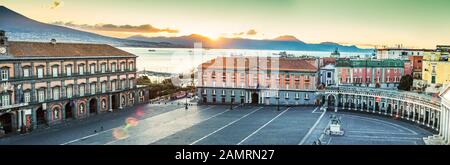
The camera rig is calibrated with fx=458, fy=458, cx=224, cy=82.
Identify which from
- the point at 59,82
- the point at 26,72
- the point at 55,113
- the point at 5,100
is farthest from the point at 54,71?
the point at 5,100

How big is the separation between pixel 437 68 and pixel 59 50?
27515 millimetres

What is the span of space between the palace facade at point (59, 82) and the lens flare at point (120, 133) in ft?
16.8

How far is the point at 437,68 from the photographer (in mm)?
34875

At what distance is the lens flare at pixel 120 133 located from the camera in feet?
76.4

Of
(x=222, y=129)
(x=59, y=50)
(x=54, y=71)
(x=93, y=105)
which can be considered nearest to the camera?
(x=222, y=129)

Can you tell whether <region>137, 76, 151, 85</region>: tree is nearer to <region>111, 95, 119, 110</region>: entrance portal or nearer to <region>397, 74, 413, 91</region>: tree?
<region>111, 95, 119, 110</region>: entrance portal

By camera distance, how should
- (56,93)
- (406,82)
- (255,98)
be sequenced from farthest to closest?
(406,82)
(255,98)
(56,93)

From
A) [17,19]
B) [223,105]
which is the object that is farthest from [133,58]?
[17,19]

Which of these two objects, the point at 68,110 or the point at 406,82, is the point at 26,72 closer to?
A: the point at 68,110

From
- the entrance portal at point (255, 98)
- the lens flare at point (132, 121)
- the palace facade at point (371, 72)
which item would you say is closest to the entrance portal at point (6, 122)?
the lens flare at point (132, 121)

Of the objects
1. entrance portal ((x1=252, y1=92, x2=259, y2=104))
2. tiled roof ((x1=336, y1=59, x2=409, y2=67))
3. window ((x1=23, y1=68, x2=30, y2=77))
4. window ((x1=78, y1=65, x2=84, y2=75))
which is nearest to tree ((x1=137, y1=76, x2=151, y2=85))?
entrance portal ((x1=252, y1=92, x2=259, y2=104))

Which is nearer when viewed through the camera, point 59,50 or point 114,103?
point 59,50
